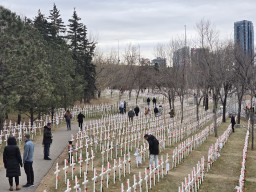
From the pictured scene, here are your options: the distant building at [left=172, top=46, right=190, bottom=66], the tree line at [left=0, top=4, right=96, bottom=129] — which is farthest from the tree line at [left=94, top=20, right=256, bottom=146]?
the tree line at [left=0, top=4, right=96, bottom=129]

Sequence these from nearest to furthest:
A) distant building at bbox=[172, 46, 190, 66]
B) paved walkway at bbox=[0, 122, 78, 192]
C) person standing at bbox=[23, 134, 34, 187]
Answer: person standing at bbox=[23, 134, 34, 187]
paved walkway at bbox=[0, 122, 78, 192]
distant building at bbox=[172, 46, 190, 66]

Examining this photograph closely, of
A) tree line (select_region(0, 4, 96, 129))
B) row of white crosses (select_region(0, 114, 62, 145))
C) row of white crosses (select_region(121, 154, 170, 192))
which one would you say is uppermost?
tree line (select_region(0, 4, 96, 129))

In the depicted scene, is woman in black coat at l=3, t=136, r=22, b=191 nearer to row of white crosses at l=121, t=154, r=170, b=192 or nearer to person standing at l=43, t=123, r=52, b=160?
row of white crosses at l=121, t=154, r=170, b=192

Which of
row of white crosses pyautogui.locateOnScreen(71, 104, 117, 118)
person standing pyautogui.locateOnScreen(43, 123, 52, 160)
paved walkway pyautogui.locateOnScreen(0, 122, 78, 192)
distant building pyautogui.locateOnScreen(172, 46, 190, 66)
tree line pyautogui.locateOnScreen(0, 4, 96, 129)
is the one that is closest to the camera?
paved walkway pyautogui.locateOnScreen(0, 122, 78, 192)

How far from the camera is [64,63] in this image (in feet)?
108

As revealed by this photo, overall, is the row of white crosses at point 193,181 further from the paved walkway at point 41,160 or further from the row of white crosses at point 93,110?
the row of white crosses at point 93,110

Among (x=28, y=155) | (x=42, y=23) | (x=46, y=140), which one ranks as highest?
(x=42, y=23)

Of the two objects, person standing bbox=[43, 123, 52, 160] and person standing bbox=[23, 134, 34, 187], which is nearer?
person standing bbox=[23, 134, 34, 187]

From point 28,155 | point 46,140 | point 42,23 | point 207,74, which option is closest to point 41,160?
point 46,140

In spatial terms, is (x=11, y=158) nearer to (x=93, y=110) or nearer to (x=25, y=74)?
(x=25, y=74)

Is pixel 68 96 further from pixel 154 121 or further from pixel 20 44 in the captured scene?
pixel 20 44

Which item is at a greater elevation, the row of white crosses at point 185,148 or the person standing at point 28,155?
the person standing at point 28,155

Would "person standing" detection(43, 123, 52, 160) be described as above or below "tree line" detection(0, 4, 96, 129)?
below

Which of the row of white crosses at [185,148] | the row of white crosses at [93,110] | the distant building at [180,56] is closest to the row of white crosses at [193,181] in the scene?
the row of white crosses at [185,148]
